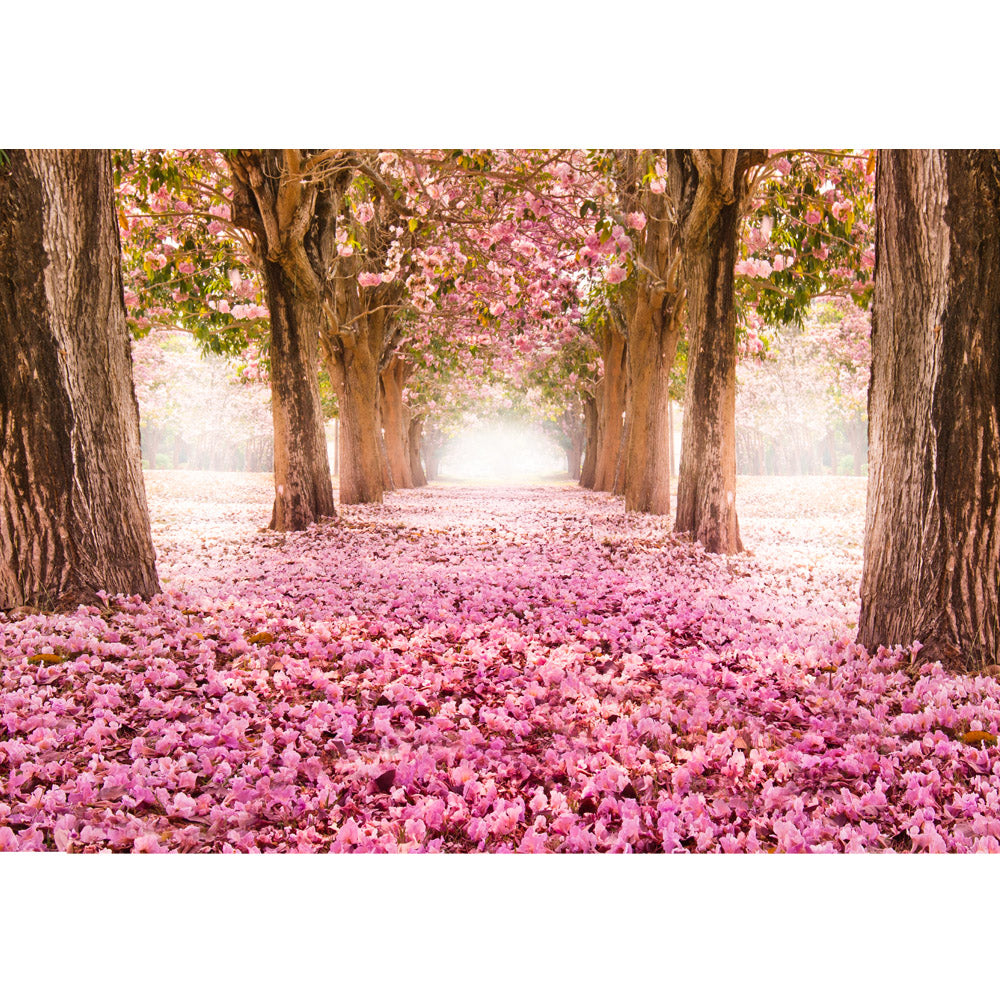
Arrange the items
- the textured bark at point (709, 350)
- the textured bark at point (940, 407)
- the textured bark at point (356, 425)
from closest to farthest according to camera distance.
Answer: the textured bark at point (940, 407) < the textured bark at point (709, 350) < the textured bark at point (356, 425)

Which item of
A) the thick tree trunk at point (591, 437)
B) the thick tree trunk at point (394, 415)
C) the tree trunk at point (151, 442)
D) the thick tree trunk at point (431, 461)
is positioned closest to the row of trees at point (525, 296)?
the thick tree trunk at point (394, 415)

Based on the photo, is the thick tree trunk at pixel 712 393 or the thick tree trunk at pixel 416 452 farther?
the thick tree trunk at pixel 416 452

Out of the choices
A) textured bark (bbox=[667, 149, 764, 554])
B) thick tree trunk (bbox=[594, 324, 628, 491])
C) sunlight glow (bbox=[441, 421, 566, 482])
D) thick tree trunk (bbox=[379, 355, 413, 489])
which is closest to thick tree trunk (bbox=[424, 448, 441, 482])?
sunlight glow (bbox=[441, 421, 566, 482])

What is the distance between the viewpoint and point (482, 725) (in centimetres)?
351

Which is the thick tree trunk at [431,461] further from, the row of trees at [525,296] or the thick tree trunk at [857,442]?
the row of trees at [525,296]

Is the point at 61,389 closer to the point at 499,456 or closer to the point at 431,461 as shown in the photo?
the point at 431,461

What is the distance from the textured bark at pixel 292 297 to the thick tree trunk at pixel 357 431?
4247mm

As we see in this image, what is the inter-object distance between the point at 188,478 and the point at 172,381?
13.4 feet

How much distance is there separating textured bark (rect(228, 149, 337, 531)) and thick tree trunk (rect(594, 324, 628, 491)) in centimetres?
877

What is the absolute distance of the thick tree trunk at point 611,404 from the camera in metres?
18.5

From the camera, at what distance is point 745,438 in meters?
32.6

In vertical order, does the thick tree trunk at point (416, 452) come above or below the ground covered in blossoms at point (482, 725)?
above

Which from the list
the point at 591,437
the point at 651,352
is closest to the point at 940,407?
the point at 651,352

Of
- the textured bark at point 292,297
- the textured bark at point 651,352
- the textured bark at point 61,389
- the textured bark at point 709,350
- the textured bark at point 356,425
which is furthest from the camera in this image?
the textured bark at point 356,425
